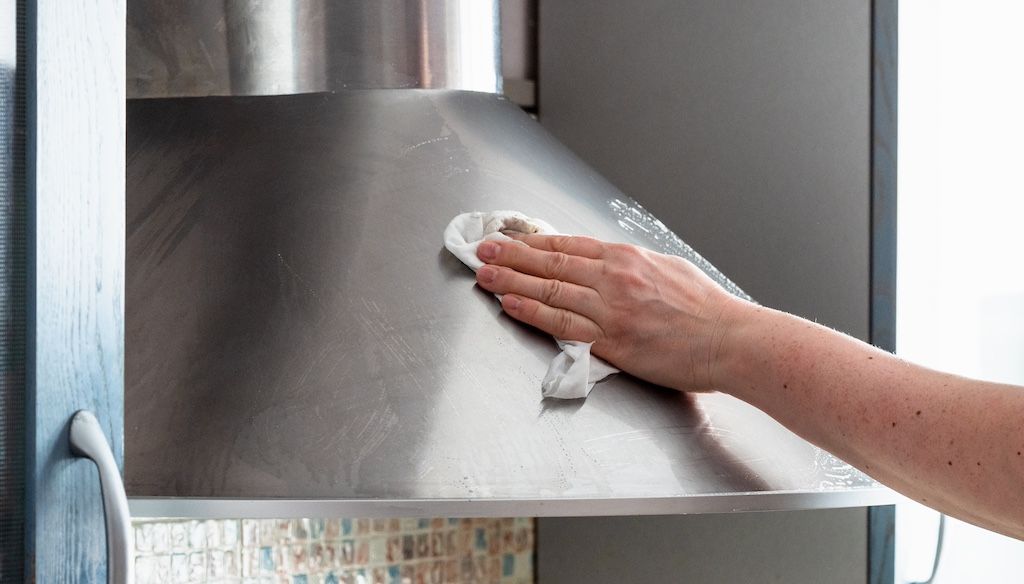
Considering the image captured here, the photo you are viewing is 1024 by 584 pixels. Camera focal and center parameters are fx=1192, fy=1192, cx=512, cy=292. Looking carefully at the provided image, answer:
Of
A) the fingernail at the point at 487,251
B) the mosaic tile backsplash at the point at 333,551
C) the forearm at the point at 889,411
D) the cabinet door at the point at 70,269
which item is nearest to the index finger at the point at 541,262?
the fingernail at the point at 487,251

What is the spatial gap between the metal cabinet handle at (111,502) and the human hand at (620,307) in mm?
321

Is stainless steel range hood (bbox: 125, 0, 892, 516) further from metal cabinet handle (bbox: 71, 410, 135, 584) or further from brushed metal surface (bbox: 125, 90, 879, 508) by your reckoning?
metal cabinet handle (bbox: 71, 410, 135, 584)

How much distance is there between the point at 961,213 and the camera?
1.33 m

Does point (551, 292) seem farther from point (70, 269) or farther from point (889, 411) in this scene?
point (70, 269)

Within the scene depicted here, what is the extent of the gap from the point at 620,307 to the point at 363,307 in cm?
17

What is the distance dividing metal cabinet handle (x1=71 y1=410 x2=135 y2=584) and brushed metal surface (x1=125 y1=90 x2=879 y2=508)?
160mm

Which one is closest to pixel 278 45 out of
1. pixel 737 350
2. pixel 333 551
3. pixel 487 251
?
pixel 487 251

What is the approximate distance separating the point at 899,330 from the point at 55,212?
1014 mm

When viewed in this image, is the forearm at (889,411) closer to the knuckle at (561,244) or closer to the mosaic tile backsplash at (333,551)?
the knuckle at (561,244)

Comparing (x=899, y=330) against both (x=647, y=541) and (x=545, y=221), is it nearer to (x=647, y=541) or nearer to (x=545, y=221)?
(x=647, y=541)

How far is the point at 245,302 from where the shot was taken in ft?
2.46

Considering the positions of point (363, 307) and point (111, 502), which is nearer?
point (111, 502)

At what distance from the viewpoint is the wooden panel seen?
0.49 m

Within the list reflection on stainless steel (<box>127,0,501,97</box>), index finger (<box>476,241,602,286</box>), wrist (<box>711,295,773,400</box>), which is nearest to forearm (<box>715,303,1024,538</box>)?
wrist (<box>711,295,773,400</box>)
